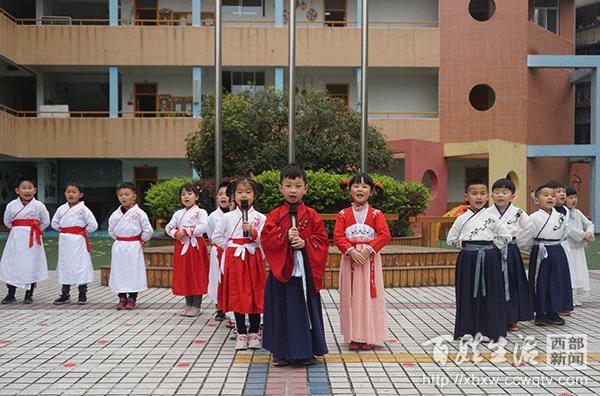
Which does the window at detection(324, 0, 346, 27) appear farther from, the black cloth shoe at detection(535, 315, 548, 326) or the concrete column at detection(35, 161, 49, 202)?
the black cloth shoe at detection(535, 315, 548, 326)

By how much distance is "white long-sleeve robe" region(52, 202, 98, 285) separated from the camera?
8987mm

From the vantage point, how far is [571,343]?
6.49 metres

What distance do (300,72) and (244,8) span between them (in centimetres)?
337

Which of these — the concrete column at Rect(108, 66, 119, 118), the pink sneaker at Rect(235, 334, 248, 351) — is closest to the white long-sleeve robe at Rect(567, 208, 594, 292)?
the pink sneaker at Rect(235, 334, 248, 351)

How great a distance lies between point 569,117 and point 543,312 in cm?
2295

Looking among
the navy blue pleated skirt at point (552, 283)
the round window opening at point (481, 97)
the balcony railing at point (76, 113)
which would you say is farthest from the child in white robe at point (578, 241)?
the balcony railing at point (76, 113)

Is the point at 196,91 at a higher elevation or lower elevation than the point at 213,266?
higher

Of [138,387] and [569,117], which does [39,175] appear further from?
[138,387]

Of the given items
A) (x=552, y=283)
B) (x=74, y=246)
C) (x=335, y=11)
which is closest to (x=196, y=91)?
(x=335, y=11)

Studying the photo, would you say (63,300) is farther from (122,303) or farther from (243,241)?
(243,241)

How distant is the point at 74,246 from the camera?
9102mm

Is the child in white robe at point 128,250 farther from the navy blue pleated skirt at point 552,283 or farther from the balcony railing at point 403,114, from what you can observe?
the balcony railing at point 403,114

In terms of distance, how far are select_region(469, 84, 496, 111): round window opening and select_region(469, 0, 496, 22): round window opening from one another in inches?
109

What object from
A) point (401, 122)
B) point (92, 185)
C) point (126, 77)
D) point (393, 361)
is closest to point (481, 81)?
point (401, 122)
